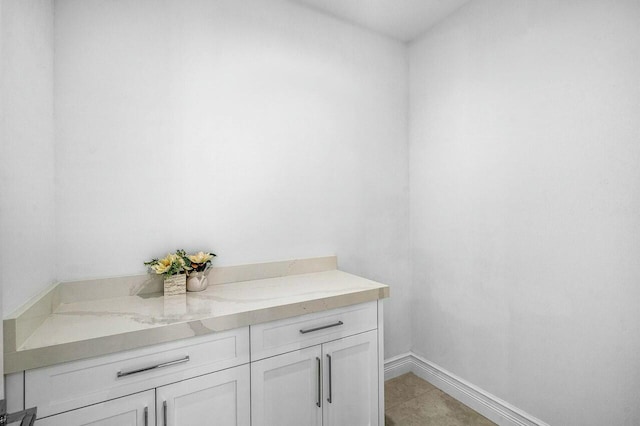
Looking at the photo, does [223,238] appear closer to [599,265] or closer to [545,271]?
[545,271]

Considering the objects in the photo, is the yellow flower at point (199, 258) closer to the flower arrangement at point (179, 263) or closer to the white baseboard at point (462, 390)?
the flower arrangement at point (179, 263)

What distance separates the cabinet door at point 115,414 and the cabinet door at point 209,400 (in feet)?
0.11

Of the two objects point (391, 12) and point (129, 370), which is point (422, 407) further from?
point (391, 12)

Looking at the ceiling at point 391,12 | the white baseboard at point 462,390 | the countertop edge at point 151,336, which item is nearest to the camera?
the countertop edge at point 151,336

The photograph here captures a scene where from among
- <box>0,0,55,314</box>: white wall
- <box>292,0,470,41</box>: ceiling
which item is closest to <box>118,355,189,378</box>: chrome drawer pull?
<box>0,0,55,314</box>: white wall

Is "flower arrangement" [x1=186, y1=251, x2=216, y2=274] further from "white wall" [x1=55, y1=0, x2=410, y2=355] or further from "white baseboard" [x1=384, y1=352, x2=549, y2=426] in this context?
"white baseboard" [x1=384, y1=352, x2=549, y2=426]

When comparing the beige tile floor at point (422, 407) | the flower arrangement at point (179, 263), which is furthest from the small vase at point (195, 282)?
the beige tile floor at point (422, 407)

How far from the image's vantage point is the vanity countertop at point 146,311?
999 mm

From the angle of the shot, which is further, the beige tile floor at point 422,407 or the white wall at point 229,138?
the beige tile floor at point 422,407

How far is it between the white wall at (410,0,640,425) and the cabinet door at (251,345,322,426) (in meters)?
1.17

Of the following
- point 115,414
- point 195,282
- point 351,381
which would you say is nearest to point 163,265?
point 195,282

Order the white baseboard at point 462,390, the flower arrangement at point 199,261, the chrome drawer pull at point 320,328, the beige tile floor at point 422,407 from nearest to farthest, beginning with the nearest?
1. the chrome drawer pull at point 320,328
2. the flower arrangement at point 199,261
3. the white baseboard at point 462,390
4. the beige tile floor at point 422,407

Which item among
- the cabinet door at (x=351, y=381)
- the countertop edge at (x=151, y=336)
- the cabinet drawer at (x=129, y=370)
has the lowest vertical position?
the cabinet door at (x=351, y=381)

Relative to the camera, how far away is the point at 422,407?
6.72 ft
